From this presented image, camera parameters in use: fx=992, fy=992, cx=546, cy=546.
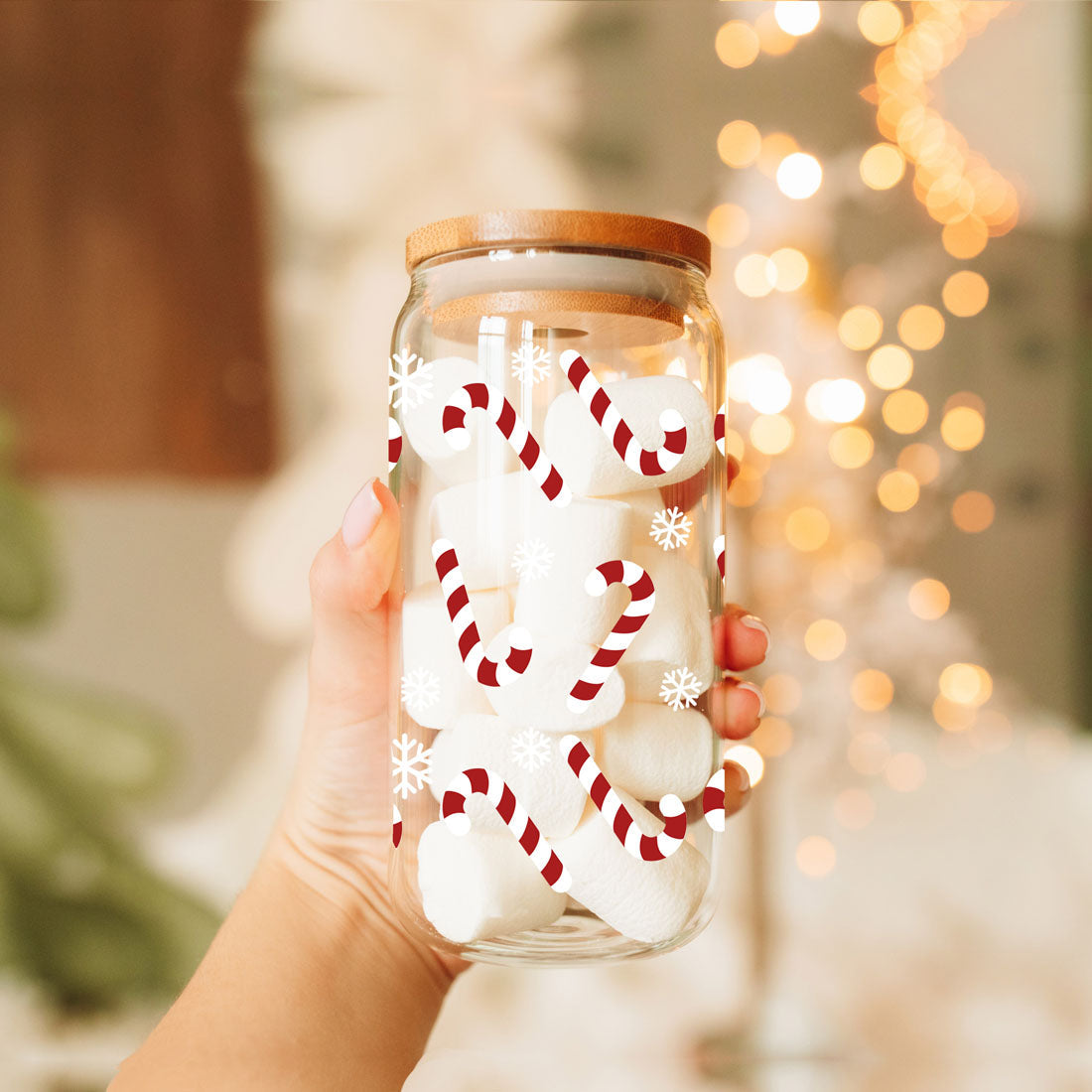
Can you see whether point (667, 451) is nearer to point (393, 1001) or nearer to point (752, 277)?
point (393, 1001)

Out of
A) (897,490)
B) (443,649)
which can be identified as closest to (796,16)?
(897,490)

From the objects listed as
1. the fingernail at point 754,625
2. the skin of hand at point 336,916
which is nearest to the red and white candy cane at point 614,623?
the skin of hand at point 336,916

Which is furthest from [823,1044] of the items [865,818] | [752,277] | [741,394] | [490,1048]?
[752,277]

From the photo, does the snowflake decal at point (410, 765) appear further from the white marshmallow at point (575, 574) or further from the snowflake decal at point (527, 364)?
the snowflake decal at point (527, 364)

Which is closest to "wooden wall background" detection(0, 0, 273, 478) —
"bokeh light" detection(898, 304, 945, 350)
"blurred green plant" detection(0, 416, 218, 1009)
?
"blurred green plant" detection(0, 416, 218, 1009)

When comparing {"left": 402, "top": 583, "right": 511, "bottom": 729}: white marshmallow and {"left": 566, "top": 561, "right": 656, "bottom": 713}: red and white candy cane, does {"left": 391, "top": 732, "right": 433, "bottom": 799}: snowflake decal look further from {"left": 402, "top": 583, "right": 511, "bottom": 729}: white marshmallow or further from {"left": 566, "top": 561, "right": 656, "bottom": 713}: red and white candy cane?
{"left": 566, "top": 561, "right": 656, "bottom": 713}: red and white candy cane

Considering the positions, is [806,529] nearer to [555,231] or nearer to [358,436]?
[358,436]

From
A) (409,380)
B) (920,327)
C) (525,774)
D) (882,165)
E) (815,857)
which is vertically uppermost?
(882,165)
